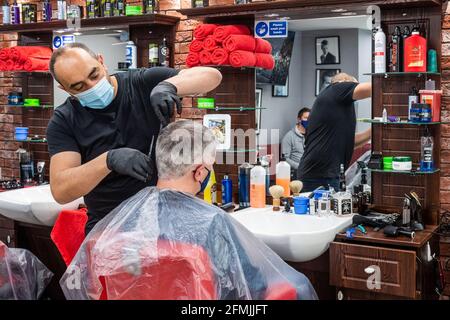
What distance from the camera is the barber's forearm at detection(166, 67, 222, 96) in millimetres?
2441

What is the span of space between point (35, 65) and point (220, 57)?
5.65ft

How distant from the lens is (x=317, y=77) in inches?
132

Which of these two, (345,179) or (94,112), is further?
(345,179)

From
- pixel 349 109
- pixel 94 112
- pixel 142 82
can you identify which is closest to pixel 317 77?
pixel 349 109

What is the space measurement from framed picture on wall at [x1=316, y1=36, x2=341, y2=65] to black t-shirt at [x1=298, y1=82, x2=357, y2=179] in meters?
0.14

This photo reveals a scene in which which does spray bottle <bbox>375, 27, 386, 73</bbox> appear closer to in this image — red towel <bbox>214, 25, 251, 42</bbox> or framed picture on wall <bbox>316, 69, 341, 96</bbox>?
framed picture on wall <bbox>316, 69, 341, 96</bbox>

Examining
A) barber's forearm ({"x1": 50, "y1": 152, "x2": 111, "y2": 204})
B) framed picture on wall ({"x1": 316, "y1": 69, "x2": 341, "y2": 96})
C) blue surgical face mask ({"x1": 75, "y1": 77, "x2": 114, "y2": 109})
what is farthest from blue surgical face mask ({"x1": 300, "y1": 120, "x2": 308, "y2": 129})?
barber's forearm ({"x1": 50, "y1": 152, "x2": 111, "y2": 204})

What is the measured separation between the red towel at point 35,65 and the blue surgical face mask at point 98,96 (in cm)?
209

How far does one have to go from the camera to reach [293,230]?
10.3ft

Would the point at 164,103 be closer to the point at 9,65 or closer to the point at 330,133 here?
the point at 330,133

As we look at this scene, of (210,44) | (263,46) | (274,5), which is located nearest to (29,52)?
(210,44)
